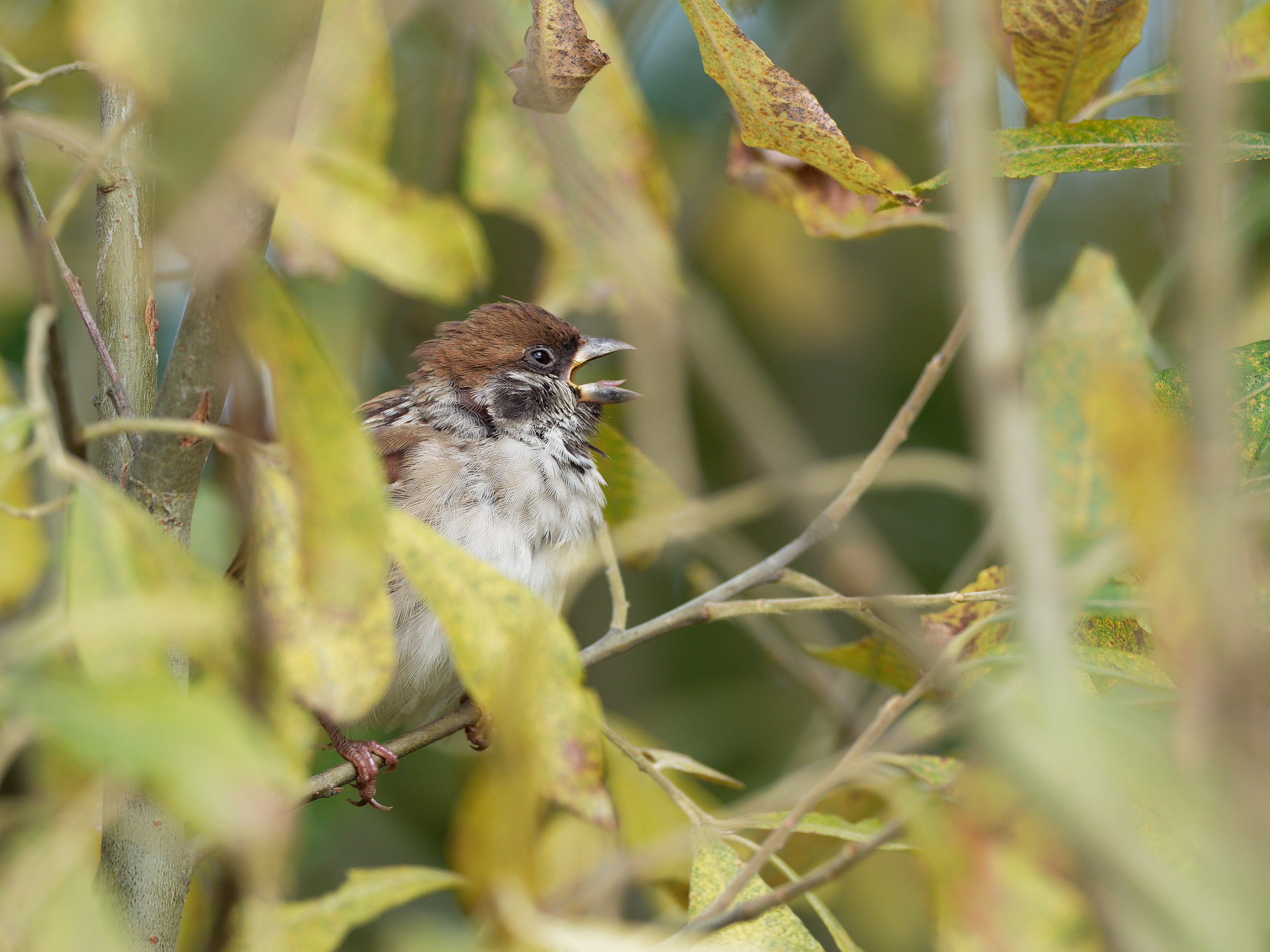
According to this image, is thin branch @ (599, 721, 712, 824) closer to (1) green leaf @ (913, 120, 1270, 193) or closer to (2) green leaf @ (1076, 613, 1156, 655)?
(2) green leaf @ (1076, 613, 1156, 655)

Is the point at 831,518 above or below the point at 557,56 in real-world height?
below

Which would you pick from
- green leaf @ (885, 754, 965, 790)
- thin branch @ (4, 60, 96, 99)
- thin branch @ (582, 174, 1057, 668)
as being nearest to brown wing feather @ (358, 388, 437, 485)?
thin branch @ (582, 174, 1057, 668)

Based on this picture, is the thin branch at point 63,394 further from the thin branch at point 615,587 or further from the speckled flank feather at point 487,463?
the speckled flank feather at point 487,463

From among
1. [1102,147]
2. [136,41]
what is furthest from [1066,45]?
[136,41]

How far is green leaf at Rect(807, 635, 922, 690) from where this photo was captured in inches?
74.6

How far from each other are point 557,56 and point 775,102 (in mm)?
273

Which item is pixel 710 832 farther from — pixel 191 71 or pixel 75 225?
pixel 75 225

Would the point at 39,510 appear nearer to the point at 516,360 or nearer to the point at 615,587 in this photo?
the point at 615,587

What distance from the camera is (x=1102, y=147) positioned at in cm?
Answer: 136

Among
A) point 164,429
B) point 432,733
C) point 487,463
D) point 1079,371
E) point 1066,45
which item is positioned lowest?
point 432,733

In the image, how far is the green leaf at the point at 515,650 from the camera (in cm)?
99

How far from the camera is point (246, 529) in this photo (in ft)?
3.88

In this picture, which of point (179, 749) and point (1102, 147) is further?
point (1102, 147)

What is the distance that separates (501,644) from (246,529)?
0.35 m
